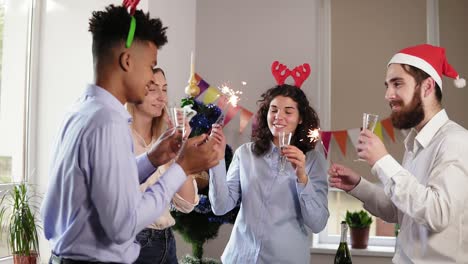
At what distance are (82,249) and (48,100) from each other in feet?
6.90

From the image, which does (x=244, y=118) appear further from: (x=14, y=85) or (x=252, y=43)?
(x=14, y=85)

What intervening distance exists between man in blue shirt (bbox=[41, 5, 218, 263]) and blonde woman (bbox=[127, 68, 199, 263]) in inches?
26.8

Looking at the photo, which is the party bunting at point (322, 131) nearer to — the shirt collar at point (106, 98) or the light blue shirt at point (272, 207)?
the light blue shirt at point (272, 207)

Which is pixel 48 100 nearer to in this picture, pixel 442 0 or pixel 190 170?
pixel 190 170

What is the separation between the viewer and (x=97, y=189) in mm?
1254

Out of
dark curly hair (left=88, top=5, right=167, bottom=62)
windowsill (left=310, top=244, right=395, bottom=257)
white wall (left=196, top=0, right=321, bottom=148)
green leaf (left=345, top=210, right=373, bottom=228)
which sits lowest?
windowsill (left=310, top=244, right=395, bottom=257)

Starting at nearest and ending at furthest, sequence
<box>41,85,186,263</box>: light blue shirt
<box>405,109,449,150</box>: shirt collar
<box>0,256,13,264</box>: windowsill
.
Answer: <box>41,85,186,263</box>: light blue shirt < <box>405,109,449,150</box>: shirt collar < <box>0,256,13,264</box>: windowsill

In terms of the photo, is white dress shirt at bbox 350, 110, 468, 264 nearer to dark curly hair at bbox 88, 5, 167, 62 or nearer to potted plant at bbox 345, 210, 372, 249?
dark curly hair at bbox 88, 5, 167, 62

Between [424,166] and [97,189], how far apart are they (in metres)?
1.26

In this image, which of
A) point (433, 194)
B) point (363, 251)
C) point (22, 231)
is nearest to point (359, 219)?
point (363, 251)

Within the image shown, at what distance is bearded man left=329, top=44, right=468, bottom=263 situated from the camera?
182cm

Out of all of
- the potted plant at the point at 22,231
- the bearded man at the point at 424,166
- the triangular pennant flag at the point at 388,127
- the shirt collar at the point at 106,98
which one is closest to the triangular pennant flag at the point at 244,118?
the triangular pennant flag at the point at 388,127

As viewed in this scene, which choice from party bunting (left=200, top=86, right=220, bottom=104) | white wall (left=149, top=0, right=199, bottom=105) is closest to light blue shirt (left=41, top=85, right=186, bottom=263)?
white wall (left=149, top=0, right=199, bottom=105)

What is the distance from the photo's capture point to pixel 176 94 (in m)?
3.70
